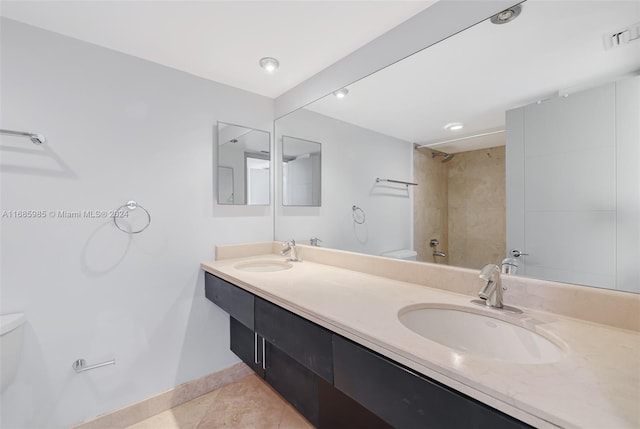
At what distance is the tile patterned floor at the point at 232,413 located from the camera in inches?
61.7

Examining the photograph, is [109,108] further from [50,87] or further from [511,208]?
[511,208]

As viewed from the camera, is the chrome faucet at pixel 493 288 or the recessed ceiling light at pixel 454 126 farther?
the recessed ceiling light at pixel 454 126

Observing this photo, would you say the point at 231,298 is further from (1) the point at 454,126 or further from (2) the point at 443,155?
(1) the point at 454,126

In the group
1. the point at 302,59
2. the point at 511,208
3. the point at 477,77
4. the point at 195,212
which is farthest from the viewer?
the point at 195,212

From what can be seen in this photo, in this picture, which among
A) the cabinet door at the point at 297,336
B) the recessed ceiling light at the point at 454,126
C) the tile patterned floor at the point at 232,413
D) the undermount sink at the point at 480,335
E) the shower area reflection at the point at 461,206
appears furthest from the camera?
the tile patterned floor at the point at 232,413

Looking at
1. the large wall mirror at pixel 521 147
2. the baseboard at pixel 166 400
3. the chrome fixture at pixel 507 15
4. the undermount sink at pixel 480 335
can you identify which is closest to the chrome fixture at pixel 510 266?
the large wall mirror at pixel 521 147

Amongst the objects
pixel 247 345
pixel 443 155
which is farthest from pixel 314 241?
pixel 443 155

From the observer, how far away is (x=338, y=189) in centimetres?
187

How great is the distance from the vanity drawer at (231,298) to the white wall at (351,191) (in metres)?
0.67

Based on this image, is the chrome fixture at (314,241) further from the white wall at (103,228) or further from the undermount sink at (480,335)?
the undermount sink at (480,335)

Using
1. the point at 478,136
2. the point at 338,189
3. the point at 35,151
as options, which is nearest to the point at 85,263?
the point at 35,151

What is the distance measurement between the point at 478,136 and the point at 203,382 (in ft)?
7.29

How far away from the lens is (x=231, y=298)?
5.05 feet

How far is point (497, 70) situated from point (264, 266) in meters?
1.72
